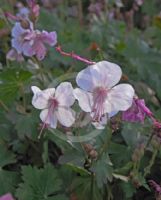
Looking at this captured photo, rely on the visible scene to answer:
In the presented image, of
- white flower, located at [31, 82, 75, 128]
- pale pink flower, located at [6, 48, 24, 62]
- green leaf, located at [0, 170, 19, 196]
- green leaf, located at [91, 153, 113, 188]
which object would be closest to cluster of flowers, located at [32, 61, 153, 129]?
white flower, located at [31, 82, 75, 128]

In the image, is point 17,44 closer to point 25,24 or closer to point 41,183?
point 25,24

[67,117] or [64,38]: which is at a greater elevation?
[67,117]

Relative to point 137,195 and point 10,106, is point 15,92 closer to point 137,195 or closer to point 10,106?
point 10,106

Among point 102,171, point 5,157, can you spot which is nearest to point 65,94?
point 102,171

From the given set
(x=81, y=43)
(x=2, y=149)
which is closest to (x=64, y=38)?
(x=81, y=43)

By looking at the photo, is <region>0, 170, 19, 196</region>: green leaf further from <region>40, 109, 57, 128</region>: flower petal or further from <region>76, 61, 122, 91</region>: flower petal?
<region>76, 61, 122, 91</region>: flower petal

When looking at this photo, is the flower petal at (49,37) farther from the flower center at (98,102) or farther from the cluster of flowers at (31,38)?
the flower center at (98,102)
